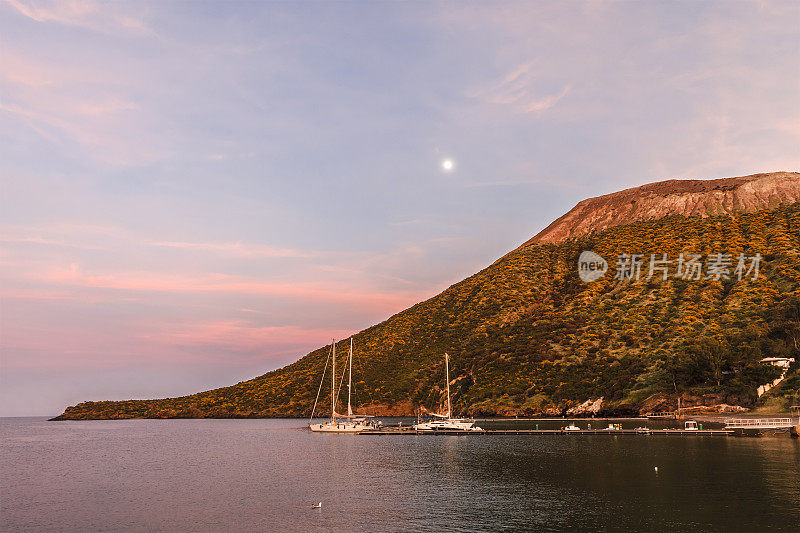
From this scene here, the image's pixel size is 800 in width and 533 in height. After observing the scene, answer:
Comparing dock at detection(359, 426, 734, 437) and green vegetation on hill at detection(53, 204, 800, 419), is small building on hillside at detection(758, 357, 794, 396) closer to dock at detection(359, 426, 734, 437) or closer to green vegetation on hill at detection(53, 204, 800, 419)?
green vegetation on hill at detection(53, 204, 800, 419)

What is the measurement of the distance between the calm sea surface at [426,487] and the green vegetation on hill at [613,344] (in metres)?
38.3

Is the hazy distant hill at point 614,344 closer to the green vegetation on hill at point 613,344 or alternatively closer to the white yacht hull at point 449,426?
the green vegetation on hill at point 613,344

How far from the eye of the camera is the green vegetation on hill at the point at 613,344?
12112 centimetres

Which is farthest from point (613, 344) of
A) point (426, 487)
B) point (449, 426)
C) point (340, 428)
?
point (426, 487)

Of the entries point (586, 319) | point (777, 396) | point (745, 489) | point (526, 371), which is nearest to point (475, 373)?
point (526, 371)

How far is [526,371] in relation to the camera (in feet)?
482

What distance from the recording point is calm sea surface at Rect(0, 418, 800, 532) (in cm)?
4041

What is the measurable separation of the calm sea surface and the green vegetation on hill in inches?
1506

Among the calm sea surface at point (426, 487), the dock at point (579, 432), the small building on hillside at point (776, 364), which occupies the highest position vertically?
the small building on hillside at point (776, 364)

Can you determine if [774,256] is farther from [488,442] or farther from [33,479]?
[33,479]

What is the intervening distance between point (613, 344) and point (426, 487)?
10419 cm

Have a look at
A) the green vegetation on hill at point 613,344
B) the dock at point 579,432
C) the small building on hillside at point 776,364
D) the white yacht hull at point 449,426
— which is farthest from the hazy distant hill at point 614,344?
the white yacht hull at point 449,426

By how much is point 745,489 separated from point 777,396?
→ 239 feet

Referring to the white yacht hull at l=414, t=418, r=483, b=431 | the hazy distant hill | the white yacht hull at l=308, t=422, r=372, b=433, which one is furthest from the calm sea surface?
the hazy distant hill
